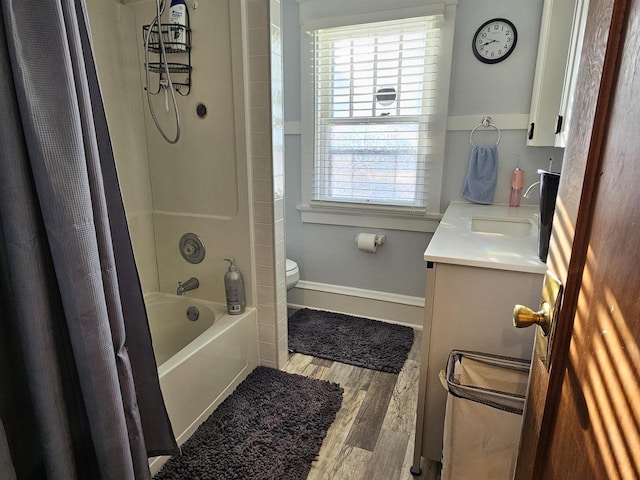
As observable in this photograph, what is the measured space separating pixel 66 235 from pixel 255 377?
153cm

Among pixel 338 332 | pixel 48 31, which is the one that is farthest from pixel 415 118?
pixel 48 31

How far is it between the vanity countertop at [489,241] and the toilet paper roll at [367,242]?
0.62 m

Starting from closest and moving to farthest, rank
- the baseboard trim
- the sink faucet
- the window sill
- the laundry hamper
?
the laundry hamper
the sink faucet
the window sill
the baseboard trim

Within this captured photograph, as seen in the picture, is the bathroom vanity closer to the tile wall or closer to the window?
the tile wall

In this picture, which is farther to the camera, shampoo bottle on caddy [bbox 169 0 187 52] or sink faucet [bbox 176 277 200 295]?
sink faucet [bbox 176 277 200 295]

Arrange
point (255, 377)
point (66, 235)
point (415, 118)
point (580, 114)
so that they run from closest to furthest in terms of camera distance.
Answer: point (580, 114), point (66, 235), point (255, 377), point (415, 118)

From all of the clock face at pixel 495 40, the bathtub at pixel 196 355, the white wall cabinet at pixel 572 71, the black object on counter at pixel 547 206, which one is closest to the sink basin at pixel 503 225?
the white wall cabinet at pixel 572 71

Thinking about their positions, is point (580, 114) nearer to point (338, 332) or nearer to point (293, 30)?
point (338, 332)

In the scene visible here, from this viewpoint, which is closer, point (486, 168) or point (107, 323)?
point (107, 323)

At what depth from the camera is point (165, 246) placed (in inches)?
86.7

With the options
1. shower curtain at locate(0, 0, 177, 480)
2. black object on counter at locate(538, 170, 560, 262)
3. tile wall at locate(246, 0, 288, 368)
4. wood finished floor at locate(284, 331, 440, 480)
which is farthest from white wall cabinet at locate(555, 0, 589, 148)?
shower curtain at locate(0, 0, 177, 480)

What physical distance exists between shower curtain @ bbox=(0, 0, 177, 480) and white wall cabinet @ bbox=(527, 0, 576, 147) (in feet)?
6.22

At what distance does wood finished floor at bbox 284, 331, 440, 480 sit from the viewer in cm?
152

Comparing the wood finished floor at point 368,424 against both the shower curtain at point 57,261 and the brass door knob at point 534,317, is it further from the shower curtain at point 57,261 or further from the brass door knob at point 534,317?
the brass door knob at point 534,317
